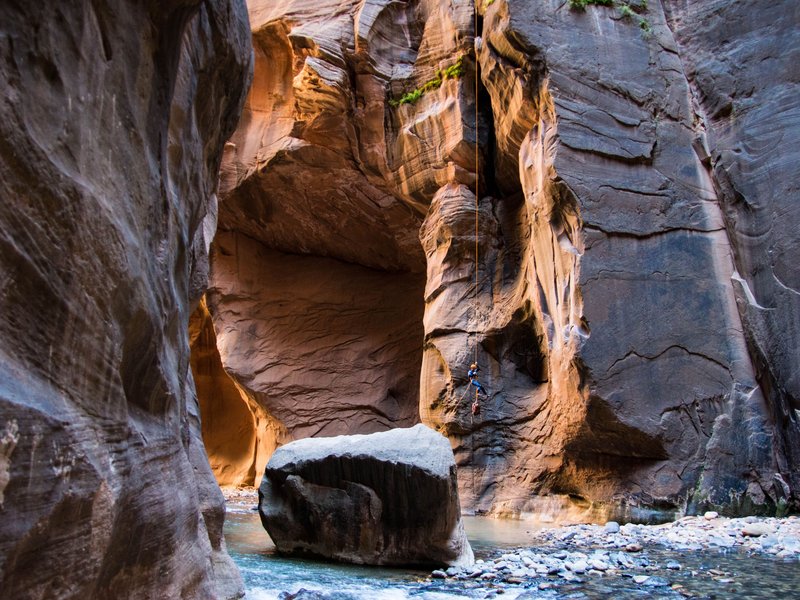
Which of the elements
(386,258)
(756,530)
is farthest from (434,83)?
(756,530)

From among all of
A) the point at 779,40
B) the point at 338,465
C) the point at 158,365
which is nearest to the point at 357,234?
the point at 779,40

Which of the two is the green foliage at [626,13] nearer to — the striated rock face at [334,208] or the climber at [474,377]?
the striated rock face at [334,208]

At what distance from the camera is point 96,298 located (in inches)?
123

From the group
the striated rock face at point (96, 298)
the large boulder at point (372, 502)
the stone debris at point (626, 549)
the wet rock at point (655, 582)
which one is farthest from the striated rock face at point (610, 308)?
the striated rock face at point (96, 298)

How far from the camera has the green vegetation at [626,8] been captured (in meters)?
13.3

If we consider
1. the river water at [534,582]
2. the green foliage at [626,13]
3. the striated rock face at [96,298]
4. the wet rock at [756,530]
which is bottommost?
the river water at [534,582]

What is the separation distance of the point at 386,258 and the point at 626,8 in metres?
9.29

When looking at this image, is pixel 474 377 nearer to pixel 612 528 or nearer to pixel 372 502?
pixel 612 528

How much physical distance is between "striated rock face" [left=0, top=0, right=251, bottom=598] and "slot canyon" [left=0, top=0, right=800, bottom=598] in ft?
0.05

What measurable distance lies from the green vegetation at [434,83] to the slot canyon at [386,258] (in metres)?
0.08

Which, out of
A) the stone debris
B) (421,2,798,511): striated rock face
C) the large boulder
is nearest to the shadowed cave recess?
(421,2,798,511): striated rock face

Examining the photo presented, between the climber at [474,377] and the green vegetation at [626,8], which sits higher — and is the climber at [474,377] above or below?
below

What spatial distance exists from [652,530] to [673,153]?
679cm

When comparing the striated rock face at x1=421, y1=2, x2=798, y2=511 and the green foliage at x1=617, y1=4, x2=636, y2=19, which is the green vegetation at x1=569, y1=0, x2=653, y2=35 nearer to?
the green foliage at x1=617, y1=4, x2=636, y2=19
